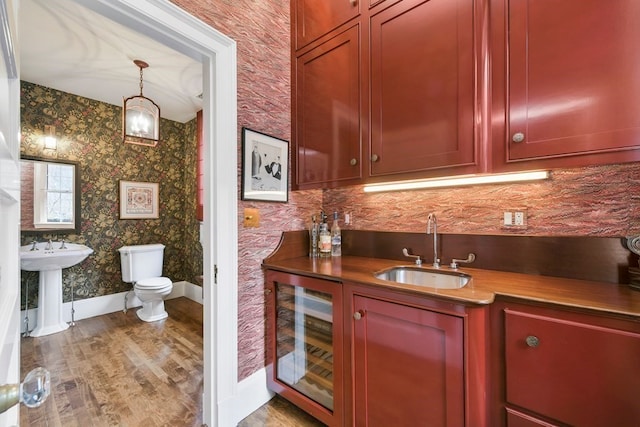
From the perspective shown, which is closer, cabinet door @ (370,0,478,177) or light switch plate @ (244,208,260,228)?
cabinet door @ (370,0,478,177)

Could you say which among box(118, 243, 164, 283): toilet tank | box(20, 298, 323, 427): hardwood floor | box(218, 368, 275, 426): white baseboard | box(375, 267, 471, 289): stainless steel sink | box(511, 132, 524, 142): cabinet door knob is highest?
box(511, 132, 524, 142): cabinet door knob

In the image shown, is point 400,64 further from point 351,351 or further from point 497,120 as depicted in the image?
point 351,351

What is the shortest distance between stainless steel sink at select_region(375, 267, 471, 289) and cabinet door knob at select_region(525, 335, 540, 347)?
43 centimetres

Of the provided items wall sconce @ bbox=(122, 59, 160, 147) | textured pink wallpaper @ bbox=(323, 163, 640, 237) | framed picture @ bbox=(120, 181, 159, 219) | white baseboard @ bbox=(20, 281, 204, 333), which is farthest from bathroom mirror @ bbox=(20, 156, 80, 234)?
textured pink wallpaper @ bbox=(323, 163, 640, 237)

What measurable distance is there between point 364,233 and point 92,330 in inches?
123

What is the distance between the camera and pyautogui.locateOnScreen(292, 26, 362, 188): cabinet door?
1.60m

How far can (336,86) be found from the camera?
5.50 ft

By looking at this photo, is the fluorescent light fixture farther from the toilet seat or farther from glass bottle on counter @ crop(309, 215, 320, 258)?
the toilet seat

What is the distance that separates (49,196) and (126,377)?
93.9 inches

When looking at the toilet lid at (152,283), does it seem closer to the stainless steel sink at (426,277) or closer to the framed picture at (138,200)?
the framed picture at (138,200)

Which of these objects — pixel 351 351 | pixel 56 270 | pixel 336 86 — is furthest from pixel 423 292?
pixel 56 270

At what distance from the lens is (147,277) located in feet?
11.0

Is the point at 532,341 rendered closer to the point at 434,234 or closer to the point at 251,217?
the point at 434,234

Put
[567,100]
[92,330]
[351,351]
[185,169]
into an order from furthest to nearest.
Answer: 1. [185,169]
2. [92,330]
3. [351,351]
4. [567,100]
